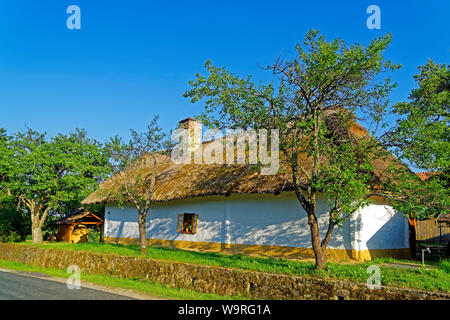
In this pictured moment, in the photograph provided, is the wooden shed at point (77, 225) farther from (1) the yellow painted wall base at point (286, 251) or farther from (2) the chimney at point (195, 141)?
(1) the yellow painted wall base at point (286, 251)

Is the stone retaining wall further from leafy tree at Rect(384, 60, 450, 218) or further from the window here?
the window

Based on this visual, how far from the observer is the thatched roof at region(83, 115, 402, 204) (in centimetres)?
1248

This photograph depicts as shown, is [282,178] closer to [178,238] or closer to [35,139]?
[178,238]

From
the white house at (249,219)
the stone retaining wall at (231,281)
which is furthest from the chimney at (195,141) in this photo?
the stone retaining wall at (231,281)

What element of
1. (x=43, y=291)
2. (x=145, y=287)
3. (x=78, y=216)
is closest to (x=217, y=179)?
(x=145, y=287)

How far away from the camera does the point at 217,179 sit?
50.5ft

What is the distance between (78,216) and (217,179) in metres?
15.3

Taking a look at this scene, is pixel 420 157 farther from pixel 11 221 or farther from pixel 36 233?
pixel 11 221

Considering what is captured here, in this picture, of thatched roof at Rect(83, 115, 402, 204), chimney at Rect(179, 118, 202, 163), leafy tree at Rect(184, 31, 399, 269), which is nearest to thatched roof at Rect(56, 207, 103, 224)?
thatched roof at Rect(83, 115, 402, 204)

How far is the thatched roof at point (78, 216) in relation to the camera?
2530 centimetres

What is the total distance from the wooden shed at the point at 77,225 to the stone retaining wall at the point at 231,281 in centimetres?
1364
